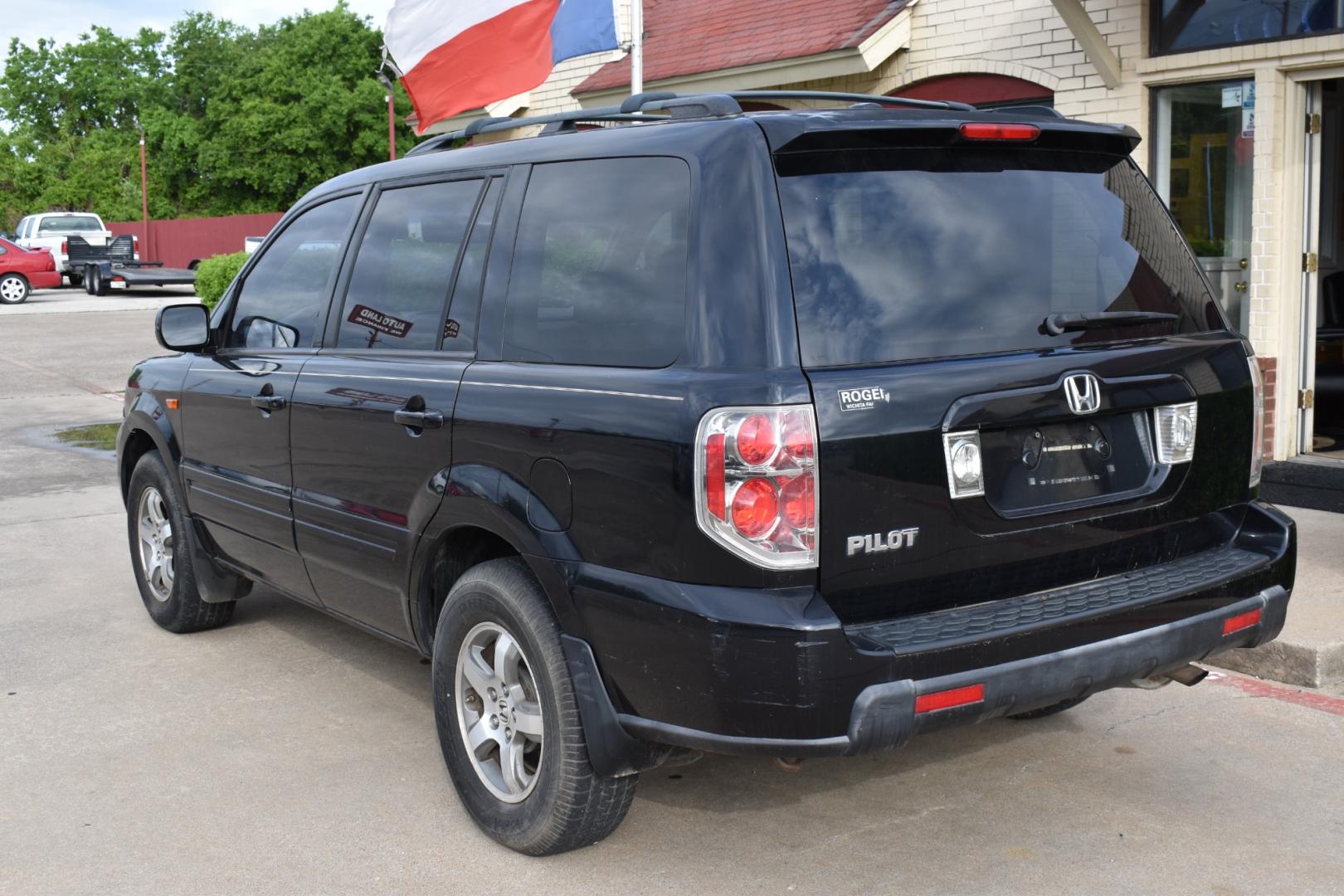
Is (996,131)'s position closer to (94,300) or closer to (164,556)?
(164,556)

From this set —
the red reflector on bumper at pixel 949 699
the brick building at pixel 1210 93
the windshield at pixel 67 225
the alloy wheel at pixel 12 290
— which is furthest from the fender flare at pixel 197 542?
the windshield at pixel 67 225

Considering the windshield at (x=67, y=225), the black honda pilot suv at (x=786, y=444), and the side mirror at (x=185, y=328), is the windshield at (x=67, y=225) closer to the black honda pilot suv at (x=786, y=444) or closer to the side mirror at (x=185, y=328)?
the side mirror at (x=185, y=328)

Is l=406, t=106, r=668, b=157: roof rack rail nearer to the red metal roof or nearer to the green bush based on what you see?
the red metal roof

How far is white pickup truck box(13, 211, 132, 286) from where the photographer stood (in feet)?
126

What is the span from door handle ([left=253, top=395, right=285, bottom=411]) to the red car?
30.8 metres

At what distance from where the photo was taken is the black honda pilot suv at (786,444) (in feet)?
10.8

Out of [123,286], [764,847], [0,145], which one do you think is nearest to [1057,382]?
[764,847]

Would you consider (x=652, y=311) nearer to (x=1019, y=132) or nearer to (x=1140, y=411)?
(x=1019, y=132)

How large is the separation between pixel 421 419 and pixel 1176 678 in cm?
227

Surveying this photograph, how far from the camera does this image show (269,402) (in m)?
5.13

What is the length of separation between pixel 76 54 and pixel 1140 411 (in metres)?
91.0

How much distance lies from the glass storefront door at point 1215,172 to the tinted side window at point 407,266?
5.95 metres

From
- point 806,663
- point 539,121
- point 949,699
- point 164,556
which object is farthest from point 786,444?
point 164,556

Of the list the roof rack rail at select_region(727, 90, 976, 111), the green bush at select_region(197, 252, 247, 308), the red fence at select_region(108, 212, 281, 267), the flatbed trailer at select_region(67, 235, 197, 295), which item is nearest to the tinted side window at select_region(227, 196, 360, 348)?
the roof rack rail at select_region(727, 90, 976, 111)
